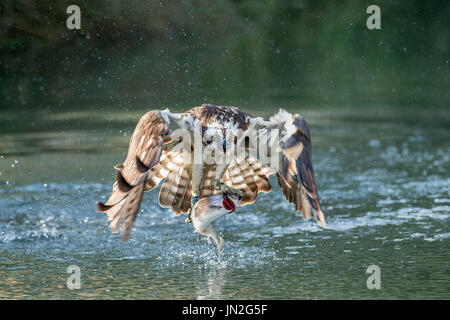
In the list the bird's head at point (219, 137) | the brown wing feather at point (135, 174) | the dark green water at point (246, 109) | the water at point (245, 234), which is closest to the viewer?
the brown wing feather at point (135, 174)

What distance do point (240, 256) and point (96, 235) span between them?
4.25 feet

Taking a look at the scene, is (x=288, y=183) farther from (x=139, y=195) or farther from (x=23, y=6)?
(x=23, y=6)

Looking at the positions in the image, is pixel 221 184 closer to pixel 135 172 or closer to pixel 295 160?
pixel 295 160

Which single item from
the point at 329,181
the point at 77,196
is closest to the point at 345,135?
the point at 329,181

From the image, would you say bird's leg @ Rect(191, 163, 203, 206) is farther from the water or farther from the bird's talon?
the water

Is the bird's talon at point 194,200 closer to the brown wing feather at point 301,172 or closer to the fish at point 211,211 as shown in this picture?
the fish at point 211,211

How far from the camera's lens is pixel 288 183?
551 centimetres

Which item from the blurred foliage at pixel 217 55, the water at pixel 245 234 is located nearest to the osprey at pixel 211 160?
the water at pixel 245 234

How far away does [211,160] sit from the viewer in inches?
218

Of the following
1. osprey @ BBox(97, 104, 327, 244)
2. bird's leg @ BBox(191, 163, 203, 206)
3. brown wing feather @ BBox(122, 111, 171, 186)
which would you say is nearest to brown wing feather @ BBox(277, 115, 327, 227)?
osprey @ BBox(97, 104, 327, 244)

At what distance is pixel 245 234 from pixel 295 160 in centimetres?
158

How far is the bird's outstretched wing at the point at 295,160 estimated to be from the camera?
4.95 meters

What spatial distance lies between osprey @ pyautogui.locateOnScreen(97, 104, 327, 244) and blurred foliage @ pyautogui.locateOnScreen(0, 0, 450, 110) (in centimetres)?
682

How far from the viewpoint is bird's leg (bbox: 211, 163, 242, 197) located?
560cm
